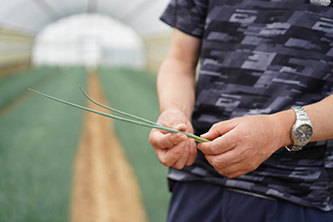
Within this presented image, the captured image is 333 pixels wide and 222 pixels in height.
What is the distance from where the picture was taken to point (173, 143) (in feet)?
3.11

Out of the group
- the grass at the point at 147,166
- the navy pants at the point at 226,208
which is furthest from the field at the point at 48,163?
the navy pants at the point at 226,208

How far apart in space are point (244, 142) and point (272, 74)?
0.31m

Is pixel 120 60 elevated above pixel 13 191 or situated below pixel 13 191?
below

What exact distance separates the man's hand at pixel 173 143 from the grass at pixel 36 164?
7.75 ft

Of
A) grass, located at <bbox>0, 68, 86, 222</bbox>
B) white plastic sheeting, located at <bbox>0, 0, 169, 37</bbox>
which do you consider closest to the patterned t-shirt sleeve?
grass, located at <bbox>0, 68, 86, 222</bbox>

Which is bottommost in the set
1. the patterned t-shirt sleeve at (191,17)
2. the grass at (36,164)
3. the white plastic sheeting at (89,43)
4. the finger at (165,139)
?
the white plastic sheeting at (89,43)

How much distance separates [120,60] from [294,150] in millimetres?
37110

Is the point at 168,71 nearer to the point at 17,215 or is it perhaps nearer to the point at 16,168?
the point at 17,215

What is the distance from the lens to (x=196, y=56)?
4.35 feet

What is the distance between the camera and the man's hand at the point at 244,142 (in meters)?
0.88

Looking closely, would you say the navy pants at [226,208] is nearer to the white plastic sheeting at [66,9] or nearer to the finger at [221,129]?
the finger at [221,129]

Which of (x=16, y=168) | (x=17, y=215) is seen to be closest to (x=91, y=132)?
(x=16, y=168)

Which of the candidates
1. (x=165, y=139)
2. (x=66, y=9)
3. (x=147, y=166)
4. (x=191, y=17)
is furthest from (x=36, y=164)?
(x=66, y=9)

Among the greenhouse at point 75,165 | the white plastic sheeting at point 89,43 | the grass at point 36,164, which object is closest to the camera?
the grass at point 36,164
